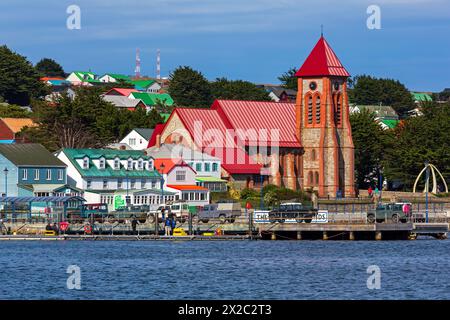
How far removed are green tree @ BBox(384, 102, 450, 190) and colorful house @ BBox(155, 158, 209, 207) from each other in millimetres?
26517

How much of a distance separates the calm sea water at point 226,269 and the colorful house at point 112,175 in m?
31.4

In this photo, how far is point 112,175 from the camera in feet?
395

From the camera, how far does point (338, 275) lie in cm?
6091

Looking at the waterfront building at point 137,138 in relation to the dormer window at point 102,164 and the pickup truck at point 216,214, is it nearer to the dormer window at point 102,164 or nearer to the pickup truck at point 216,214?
the dormer window at point 102,164

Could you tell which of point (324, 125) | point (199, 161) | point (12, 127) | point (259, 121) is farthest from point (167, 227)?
point (12, 127)

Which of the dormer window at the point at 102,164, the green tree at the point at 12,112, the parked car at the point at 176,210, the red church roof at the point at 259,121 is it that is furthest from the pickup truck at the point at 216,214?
the green tree at the point at 12,112

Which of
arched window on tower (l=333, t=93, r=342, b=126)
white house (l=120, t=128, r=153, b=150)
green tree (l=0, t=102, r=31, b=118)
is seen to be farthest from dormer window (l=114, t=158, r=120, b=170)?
green tree (l=0, t=102, r=31, b=118)

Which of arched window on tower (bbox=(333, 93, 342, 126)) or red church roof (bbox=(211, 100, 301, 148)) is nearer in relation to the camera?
red church roof (bbox=(211, 100, 301, 148))

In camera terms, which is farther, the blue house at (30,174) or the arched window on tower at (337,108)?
the arched window on tower at (337,108)

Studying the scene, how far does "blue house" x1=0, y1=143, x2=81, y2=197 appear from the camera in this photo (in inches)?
4464

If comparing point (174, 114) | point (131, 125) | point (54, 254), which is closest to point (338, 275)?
point (54, 254)

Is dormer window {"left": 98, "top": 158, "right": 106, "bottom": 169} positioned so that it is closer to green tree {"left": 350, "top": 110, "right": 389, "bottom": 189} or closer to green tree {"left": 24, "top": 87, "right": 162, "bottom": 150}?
green tree {"left": 24, "top": 87, "right": 162, "bottom": 150}

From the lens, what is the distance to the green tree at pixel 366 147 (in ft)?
489

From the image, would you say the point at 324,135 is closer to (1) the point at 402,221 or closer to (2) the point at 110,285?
(1) the point at 402,221
